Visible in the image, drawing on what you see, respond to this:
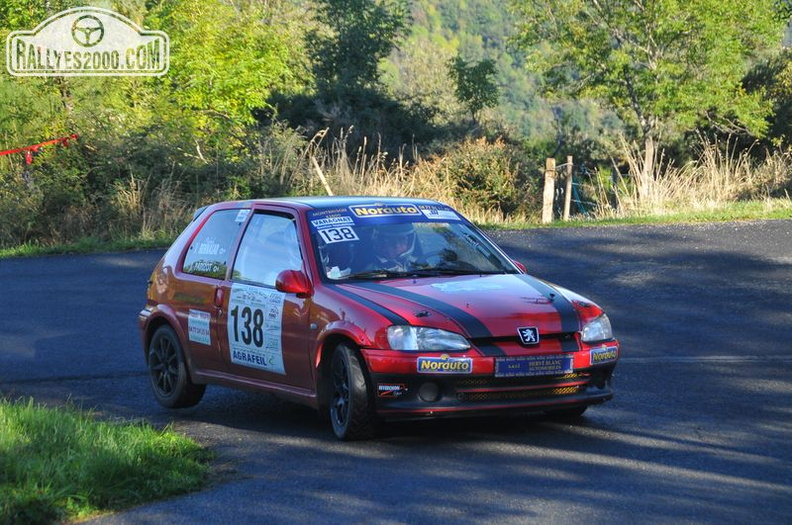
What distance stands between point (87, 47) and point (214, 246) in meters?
26.2

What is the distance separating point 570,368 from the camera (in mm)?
7734

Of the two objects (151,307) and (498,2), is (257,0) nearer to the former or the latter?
Answer: (151,307)

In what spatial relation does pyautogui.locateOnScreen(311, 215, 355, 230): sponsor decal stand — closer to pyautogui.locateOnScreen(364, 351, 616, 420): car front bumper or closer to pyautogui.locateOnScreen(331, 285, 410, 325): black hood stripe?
pyautogui.locateOnScreen(331, 285, 410, 325): black hood stripe

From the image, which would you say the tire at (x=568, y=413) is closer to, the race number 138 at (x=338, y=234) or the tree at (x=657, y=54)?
the race number 138 at (x=338, y=234)

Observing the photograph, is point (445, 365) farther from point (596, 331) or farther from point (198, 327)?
point (198, 327)

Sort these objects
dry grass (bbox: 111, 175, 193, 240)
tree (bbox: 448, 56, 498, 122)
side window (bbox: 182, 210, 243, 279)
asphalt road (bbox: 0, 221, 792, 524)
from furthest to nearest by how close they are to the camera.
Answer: tree (bbox: 448, 56, 498, 122)
dry grass (bbox: 111, 175, 193, 240)
side window (bbox: 182, 210, 243, 279)
asphalt road (bbox: 0, 221, 792, 524)

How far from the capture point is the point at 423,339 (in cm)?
755

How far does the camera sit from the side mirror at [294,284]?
8.16 m

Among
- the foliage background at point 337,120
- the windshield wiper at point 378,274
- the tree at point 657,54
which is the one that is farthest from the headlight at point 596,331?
the tree at point 657,54

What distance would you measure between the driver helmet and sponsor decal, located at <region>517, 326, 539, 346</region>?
128 cm

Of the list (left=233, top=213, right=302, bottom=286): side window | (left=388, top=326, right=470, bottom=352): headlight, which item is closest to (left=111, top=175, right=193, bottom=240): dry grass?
(left=233, top=213, right=302, bottom=286): side window

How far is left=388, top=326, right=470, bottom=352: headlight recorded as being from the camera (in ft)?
24.6

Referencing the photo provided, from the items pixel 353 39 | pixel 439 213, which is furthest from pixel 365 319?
pixel 353 39

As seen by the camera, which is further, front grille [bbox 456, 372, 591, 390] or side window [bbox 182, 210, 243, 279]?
side window [bbox 182, 210, 243, 279]
